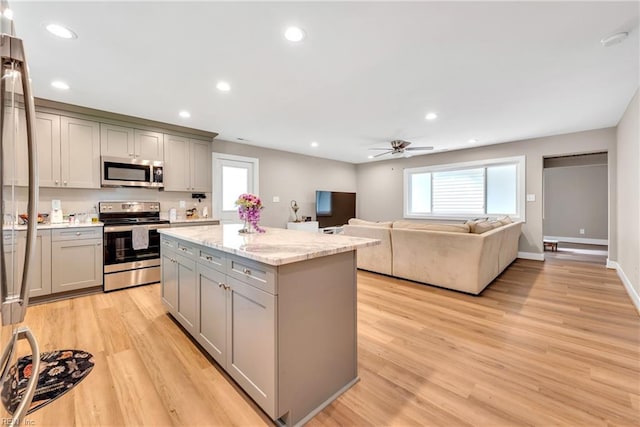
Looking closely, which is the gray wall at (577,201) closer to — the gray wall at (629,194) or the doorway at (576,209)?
the doorway at (576,209)

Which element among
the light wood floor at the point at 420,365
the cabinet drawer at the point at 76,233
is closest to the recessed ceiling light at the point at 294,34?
the light wood floor at the point at 420,365

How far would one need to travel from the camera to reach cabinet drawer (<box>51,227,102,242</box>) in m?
3.26

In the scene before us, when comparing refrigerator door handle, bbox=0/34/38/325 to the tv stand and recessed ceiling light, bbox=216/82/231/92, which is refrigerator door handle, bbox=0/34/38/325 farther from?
the tv stand

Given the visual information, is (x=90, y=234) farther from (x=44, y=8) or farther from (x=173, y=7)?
(x=173, y=7)

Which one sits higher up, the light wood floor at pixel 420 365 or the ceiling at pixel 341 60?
the ceiling at pixel 341 60

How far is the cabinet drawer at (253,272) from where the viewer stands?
140 cm

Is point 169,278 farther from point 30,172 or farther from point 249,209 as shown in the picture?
point 30,172

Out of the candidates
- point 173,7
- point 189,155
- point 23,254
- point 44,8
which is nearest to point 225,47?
point 173,7

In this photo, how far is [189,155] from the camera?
181 inches

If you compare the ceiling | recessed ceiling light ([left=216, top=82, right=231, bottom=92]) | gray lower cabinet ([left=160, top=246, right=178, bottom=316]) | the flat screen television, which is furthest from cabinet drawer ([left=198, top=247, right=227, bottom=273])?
the flat screen television

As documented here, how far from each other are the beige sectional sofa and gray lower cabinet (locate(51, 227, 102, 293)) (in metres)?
3.59

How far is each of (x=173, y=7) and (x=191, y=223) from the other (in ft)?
10.5

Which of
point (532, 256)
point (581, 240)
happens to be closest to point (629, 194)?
point (532, 256)

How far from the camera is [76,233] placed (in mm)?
3385
